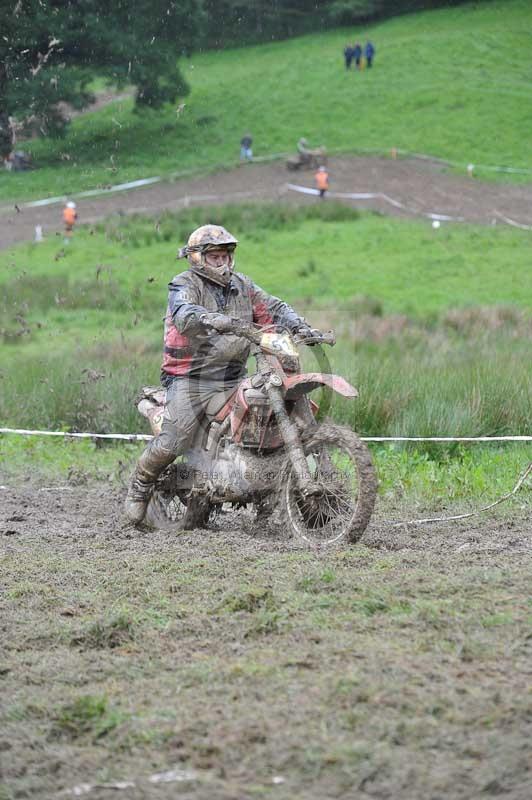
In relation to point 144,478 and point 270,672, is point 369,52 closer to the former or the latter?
point 144,478

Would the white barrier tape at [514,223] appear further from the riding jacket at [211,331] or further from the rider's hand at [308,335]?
Answer: the rider's hand at [308,335]

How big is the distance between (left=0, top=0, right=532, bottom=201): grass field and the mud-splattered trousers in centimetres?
2060

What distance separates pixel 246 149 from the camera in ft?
140

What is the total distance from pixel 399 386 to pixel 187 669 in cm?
780

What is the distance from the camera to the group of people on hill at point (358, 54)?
50284 millimetres

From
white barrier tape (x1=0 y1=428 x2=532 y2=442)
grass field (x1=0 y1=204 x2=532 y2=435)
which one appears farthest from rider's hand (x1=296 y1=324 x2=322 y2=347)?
grass field (x1=0 y1=204 x2=532 y2=435)

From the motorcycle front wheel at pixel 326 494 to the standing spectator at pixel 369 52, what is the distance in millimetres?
43744

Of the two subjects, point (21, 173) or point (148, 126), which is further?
point (148, 126)

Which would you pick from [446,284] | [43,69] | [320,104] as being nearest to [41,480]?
[446,284]

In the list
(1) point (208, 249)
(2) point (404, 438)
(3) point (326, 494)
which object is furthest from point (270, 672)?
(2) point (404, 438)

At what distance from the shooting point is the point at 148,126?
1361 inches

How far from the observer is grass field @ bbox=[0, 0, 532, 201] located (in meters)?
35.1

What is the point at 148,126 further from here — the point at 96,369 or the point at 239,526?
the point at 239,526

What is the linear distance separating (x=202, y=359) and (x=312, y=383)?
108 cm
